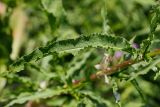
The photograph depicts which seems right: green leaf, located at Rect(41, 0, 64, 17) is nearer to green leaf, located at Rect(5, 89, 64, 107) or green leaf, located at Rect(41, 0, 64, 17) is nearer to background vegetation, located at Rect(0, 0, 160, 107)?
background vegetation, located at Rect(0, 0, 160, 107)

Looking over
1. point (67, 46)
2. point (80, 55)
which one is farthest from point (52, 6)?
point (67, 46)

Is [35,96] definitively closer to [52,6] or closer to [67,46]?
[52,6]

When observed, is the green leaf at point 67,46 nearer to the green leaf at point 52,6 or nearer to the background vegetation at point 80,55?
the background vegetation at point 80,55

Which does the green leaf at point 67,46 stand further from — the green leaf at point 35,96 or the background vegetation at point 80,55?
the green leaf at point 35,96

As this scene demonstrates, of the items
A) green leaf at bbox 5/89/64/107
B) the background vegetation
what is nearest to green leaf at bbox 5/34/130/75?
the background vegetation

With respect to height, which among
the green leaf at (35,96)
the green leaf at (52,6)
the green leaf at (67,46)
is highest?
→ the green leaf at (52,6)

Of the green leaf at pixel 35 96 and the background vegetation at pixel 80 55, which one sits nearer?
the background vegetation at pixel 80 55

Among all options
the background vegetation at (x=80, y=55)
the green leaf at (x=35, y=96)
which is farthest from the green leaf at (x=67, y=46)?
the green leaf at (x=35, y=96)

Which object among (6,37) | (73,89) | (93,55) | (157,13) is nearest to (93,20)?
(93,55)

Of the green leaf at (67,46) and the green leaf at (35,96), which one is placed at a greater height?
the green leaf at (35,96)
